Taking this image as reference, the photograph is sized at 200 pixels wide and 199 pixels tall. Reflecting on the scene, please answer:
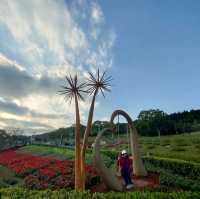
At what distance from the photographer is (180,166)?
14.1 metres

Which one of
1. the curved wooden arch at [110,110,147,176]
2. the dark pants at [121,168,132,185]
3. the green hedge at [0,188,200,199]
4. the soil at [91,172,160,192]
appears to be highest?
the curved wooden arch at [110,110,147,176]

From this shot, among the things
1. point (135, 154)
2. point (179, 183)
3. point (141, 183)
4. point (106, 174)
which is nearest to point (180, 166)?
point (135, 154)

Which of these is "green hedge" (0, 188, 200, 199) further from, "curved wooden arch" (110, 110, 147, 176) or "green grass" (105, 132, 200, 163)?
"green grass" (105, 132, 200, 163)

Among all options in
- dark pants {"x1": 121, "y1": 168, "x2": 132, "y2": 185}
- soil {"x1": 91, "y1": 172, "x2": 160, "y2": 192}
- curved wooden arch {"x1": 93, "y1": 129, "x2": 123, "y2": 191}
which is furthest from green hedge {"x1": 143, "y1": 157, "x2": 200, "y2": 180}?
curved wooden arch {"x1": 93, "y1": 129, "x2": 123, "y2": 191}

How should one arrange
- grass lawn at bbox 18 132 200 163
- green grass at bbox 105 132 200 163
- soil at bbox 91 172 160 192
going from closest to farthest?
1. soil at bbox 91 172 160 192
2. green grass at bbox 105 132 200 163
3. grass lawn at bbox 18 132 200 163

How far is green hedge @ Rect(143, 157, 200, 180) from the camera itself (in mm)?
13320

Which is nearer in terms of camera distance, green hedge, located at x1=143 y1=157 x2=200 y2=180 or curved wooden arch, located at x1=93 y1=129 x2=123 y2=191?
curved wooden arch, located at x1=93 y1=129 x2=123 y2=191

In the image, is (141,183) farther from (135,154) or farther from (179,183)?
(135,154)

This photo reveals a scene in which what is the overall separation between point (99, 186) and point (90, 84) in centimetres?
453

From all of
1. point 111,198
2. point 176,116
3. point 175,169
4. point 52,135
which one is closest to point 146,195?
point 111,198

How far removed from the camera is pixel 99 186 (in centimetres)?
1179

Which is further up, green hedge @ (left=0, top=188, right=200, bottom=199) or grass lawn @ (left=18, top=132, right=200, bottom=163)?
grass lawn @ (left=18, top=132, right=200, bottom=163)

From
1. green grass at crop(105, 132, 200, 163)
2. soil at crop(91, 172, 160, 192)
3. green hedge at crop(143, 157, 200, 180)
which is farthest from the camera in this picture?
green grass at crop(105, 132, 200, 163)

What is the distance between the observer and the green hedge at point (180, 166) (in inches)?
524
